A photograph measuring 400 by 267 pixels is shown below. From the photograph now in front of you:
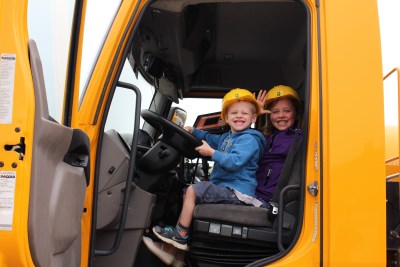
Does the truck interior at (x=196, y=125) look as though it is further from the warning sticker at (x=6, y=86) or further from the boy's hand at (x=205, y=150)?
the warning sticker at (x=6, y=86)

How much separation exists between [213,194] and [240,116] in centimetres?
53

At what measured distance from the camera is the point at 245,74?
356cm

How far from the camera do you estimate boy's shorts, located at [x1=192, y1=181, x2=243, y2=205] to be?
2156mm

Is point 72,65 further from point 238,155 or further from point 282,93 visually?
point 282,93

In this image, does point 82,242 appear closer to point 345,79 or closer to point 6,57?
point 6,57

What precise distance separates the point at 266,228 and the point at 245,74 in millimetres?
1843

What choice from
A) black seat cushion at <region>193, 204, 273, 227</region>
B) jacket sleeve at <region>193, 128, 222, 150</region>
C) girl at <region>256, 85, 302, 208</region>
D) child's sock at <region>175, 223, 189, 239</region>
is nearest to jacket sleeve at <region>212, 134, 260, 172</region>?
girl at <region>256, 85, 302, 208</region>

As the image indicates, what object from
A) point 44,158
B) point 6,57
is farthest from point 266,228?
→ point 6,57

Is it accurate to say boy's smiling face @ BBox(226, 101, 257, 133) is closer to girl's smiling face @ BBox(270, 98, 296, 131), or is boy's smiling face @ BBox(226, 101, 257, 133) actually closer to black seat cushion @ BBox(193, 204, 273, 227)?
girl's smiling face @ BBox(270, 98, 296, 131)

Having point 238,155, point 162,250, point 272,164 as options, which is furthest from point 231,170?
point 162,250

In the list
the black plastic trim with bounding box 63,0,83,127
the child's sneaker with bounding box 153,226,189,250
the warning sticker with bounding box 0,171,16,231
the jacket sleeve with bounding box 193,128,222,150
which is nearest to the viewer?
the warning sticker with bounding box 0,171,16,231

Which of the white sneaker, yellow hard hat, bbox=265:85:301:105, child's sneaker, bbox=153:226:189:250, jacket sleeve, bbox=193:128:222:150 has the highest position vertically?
yellow hard hat, bbox=265:85:301:105

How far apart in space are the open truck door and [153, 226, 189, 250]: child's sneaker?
2.59ft

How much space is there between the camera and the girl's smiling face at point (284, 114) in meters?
2.57
